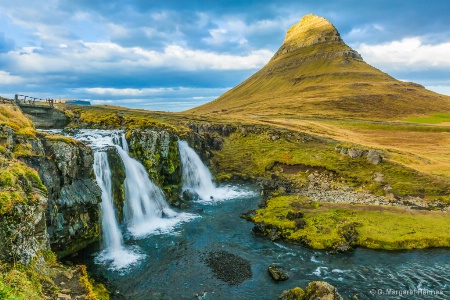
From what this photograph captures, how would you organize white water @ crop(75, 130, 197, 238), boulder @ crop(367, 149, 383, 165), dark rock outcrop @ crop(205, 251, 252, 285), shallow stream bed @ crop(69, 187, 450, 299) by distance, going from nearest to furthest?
shallow stream bed @ crop(69, 187, 450, 299) → dark rock outcrop @ crop(205, 251, 252, 285) → white water @ crop(75, 130, 197, 238) → boulder @ crop(367, 149, 383, 165)

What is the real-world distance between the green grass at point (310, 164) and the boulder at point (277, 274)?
35608 mm

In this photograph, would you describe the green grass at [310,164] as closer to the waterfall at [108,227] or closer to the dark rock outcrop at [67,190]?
the waterfall at [108,227]

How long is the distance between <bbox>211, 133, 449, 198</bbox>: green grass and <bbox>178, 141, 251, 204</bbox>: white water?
4.91 m

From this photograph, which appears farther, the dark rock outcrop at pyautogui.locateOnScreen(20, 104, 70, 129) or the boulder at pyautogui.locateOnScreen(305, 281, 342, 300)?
the dark rock outcrop at pyautogui.locateOnScreen(20, 104, 70, 129)

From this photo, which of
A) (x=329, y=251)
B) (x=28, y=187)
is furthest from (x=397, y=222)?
(x=28, y=187)

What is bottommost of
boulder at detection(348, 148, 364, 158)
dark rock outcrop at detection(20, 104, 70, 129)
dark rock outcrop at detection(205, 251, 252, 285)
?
dark rock outcrop at detection(205, 251, 252, 285)

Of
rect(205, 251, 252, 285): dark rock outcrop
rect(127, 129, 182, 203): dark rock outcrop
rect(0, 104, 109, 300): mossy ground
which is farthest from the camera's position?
rect(127, 129, 182, 203): dark rock outcrop

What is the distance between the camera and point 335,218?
138ft

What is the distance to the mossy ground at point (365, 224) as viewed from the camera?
3622 centimetres

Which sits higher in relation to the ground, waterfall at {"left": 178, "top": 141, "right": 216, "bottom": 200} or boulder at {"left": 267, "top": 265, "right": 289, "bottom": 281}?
waterfall at {"left": 178, "top": 141, "right": 216, "bottom": 200}

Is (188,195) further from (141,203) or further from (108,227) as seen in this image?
(108,227)

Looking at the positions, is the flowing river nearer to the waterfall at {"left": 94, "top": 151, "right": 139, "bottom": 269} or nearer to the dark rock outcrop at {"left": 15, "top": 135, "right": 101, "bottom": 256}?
the waterfall at {"left": 94, "top": 151, "right": 139, "bottom": 269}

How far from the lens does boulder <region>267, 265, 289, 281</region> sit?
28753 mm

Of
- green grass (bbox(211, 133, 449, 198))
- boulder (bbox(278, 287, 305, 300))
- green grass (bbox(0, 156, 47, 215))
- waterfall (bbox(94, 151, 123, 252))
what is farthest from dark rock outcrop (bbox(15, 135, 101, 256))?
green grass (bbox(211, 133, 449, 198))
